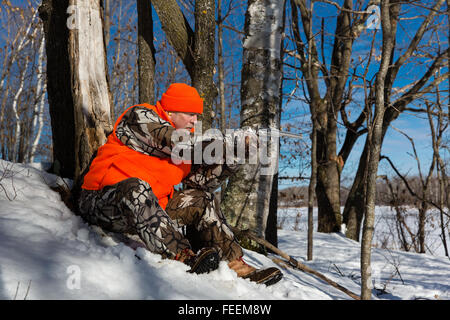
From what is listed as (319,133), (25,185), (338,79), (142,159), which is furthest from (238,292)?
(338,79)

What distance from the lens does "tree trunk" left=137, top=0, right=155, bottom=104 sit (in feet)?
16.3

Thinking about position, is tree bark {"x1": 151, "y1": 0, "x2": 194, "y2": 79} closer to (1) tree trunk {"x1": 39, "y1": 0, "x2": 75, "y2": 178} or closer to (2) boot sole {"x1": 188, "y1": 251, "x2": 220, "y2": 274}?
(1) tree trunk {"x1": 39, "y1": 0, "x2": 75, "y2": 178}

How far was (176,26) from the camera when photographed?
12.5 ft

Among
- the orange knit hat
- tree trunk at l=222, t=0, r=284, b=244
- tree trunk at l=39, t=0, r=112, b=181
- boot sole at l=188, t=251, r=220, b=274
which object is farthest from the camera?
tree trunk at l=222, t=0, r=284, b=244

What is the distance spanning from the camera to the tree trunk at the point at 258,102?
129 inches

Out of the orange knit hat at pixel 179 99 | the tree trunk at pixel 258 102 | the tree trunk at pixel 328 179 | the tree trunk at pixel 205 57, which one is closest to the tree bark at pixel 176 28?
the tree trunk at pixel 205 57

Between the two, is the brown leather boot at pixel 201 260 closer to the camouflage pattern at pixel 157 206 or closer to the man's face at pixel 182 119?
the camouflage pattern at pixel 157 206

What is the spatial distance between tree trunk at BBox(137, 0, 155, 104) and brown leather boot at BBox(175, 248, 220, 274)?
358 centimetres

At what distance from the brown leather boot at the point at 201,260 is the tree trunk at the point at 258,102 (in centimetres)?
149

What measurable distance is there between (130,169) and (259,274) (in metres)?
1.00

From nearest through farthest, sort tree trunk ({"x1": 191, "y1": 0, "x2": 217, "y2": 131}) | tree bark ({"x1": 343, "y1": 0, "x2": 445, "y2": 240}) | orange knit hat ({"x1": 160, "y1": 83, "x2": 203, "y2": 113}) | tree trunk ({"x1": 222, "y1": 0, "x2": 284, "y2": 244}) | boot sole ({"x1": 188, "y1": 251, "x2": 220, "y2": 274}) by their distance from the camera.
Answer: boot sole ({"x1": 188, "y1": 251, "x2": 220, "y2": 274})
orange knit hat ({"x1": 160, "y1": 83, "x2": 203, "y2": 113})
tree trunk ({"x1": 222, "y1": 0, "x2": 284, "y2": 244})
tree trunk ({"x1": 191, "y1": 0, "x2": 217, "y2": 131})
tree bark ({"x1": 343, "y1": 0, "x2": 445, "y2": 240})

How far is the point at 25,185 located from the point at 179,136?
119 centimetres

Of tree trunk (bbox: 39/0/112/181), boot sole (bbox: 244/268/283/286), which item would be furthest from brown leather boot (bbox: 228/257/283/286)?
tree trunk (bbox: 39/0/112/181)
